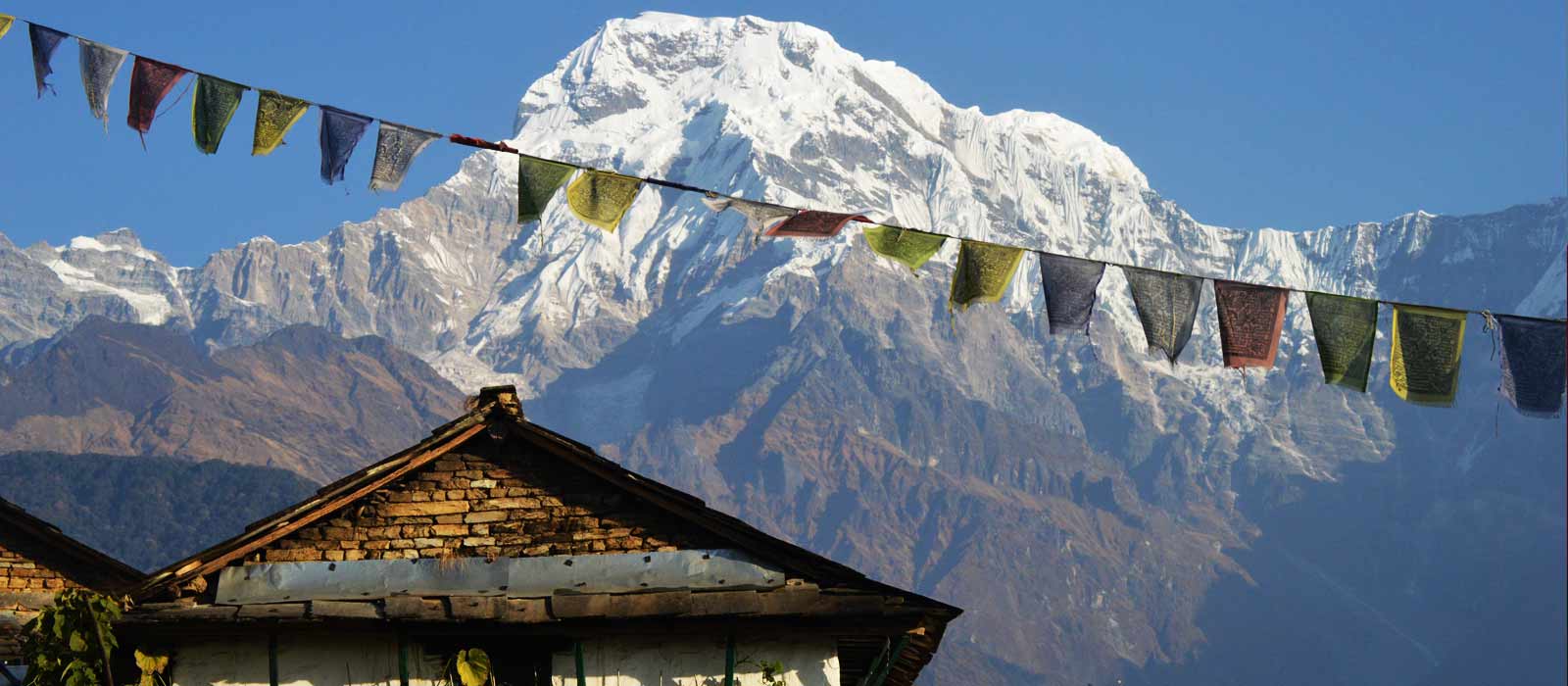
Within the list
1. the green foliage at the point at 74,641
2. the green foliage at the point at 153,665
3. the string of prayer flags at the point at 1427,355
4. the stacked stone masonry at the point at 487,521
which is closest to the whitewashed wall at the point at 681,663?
the stacked stone masonry at the point at 487,521

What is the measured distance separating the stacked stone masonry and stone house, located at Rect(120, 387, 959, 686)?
0.04ft

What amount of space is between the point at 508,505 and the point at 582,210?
15.5 feet

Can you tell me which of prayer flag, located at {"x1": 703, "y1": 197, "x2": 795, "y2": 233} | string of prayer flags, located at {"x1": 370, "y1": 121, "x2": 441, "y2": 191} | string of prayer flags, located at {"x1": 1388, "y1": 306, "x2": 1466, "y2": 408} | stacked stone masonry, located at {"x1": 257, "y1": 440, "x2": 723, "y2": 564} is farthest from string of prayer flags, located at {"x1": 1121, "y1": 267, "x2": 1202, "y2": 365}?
string of prayer flags, located at {"x1": 370, "y1": 121, "x2": 441, "y2": 191}

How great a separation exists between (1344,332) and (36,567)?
13433mm

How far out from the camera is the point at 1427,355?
704 inches

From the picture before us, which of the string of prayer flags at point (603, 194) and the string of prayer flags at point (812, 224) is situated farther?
the string of prayer flags at point (603, 194)

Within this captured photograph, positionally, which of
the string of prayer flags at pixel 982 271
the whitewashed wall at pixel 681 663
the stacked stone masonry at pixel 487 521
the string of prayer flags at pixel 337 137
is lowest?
the whitewashed wall at pixel 681 663

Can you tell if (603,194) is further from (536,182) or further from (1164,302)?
(1164,302)

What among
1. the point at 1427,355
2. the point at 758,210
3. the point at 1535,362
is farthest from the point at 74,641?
the point at 1535,362

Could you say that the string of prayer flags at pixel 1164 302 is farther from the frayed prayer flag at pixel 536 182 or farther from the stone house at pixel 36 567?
Result: the stone house at pixel 36 567

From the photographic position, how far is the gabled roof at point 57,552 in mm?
19750

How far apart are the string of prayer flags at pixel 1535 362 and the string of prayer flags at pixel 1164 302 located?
112 inches

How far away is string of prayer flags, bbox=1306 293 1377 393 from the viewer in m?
18.2

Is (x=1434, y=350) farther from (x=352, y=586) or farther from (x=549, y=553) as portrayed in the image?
(x=352, y=586)
